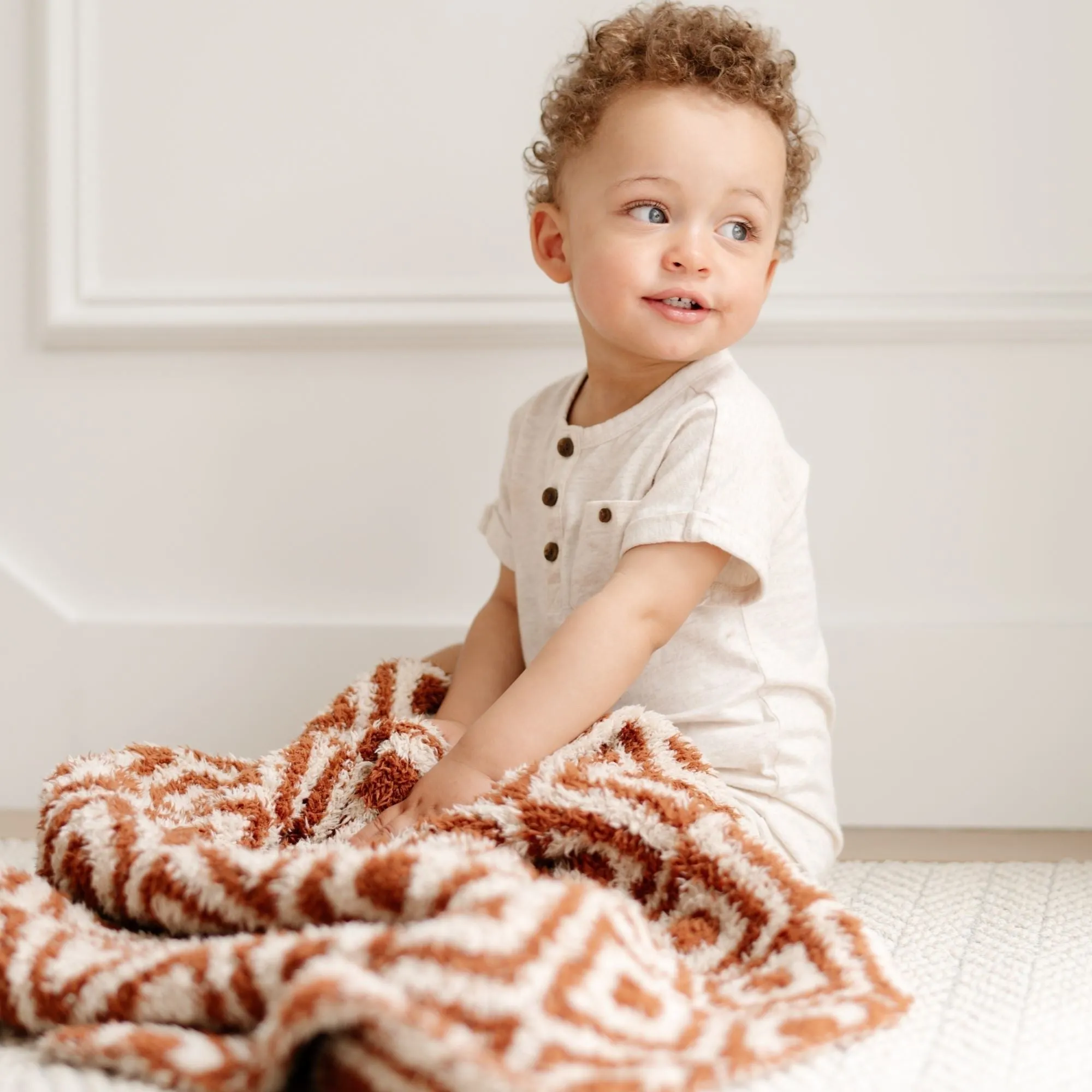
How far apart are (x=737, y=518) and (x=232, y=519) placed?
0.55 metres

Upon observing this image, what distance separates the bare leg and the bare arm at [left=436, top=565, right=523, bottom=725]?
3cm

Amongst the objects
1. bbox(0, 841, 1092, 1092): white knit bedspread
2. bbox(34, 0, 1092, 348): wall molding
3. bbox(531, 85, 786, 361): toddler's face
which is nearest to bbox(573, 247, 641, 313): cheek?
bbox(531, 85, 786, 361): toddler's face

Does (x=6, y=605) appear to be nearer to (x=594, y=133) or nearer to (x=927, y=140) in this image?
(x=594, y=133)

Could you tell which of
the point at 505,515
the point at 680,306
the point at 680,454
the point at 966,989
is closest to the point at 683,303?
the point at 680,306

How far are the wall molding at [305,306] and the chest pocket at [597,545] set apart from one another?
11.0 inches

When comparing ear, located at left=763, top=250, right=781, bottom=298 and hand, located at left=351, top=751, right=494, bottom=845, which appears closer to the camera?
hand, located at left=351, top=751, right=494, bottom=845

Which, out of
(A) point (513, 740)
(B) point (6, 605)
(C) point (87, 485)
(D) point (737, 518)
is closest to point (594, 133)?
(D) point (737, 518)

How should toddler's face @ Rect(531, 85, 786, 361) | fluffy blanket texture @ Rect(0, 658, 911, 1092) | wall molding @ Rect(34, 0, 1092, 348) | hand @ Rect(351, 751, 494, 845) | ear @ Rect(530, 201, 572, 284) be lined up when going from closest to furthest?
fluffy blanket texture @ Rect(0, 658, 911, 1092) < hand @ Rect(351, 751, 494, 845) < toddler's face @ Rect(531, 85, 786, 361) < ear @ Rect(530, 201, 572, 284) < wall molding @ Rect(34, 0, 1092, 348)

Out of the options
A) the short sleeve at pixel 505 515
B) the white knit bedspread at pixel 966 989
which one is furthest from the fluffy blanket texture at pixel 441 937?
the short sleeve at pixel 505 515

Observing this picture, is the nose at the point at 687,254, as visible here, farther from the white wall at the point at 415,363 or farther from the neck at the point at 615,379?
the white wall at the point at 415,363

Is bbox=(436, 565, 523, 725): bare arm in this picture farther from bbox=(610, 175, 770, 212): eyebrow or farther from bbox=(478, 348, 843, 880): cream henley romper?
bbox=(610, 175, 770, 212): eyebrow

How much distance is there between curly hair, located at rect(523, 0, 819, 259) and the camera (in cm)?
91

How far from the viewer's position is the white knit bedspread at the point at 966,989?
1.96ft

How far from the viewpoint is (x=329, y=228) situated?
45.9 inches
